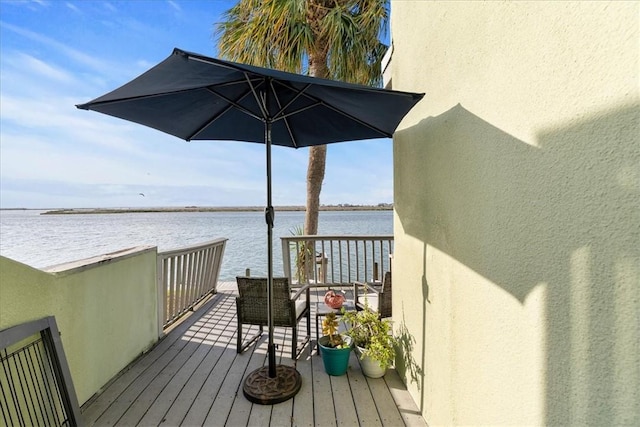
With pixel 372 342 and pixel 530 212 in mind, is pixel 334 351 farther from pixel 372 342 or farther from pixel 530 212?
pixel 530 212

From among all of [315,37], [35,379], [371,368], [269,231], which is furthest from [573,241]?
[315,37]

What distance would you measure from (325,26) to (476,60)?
4788 millimetres

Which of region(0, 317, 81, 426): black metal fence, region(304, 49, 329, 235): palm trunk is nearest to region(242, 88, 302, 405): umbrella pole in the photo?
region(0, 317, 81, 426): black metal fence

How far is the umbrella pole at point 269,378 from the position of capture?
7.45 ft

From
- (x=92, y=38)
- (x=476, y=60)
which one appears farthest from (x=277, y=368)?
(x=92, y=38)

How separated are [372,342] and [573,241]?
6.33ft

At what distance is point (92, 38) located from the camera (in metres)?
5.95

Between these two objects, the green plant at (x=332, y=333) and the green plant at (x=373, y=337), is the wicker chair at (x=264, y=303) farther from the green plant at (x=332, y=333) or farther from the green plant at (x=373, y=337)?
the green plant at (x=373, y=337)

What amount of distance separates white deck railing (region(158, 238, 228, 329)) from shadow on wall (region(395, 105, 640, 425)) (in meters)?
3.37

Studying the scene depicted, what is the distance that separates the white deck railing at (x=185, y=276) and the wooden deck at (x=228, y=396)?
65 cm

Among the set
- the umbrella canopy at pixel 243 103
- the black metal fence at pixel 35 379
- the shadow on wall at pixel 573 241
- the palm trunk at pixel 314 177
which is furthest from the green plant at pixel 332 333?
the palm trunk at pixel 314 177

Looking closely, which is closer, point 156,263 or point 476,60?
point 476,60

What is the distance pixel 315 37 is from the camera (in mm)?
5711

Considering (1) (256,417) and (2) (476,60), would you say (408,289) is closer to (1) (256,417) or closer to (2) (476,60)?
(1) (256,417)
